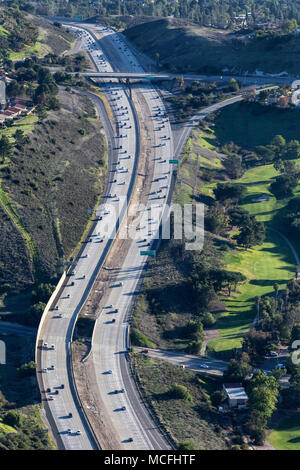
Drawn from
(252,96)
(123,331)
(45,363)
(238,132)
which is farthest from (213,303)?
(252,96)

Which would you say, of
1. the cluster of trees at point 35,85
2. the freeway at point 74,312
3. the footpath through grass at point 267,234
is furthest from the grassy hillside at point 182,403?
the cluster of trees at point 35,85

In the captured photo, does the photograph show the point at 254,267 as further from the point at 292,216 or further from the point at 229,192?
the point at 229,192

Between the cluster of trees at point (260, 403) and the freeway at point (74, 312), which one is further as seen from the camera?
the cluster of trees at point (260, 403)

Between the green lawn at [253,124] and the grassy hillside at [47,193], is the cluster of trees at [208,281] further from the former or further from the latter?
the green lawn at [253,124]

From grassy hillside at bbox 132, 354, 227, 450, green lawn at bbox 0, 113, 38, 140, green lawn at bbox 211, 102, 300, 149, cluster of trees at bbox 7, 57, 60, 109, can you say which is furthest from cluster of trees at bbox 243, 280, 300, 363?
cluster of trees at bbox 7, 57, 60, 109

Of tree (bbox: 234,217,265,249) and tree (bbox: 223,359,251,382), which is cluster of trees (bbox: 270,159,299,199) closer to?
tree (bbox: 234,217,265,249)

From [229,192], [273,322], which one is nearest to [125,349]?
[273,322]

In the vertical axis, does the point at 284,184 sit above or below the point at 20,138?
below

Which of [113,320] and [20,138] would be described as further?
[20,138]

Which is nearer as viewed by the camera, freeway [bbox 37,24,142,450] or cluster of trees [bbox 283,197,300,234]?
freeway [bbox 37,24,142,450]

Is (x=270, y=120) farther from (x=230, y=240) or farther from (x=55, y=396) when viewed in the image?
(x=55, y=396)
